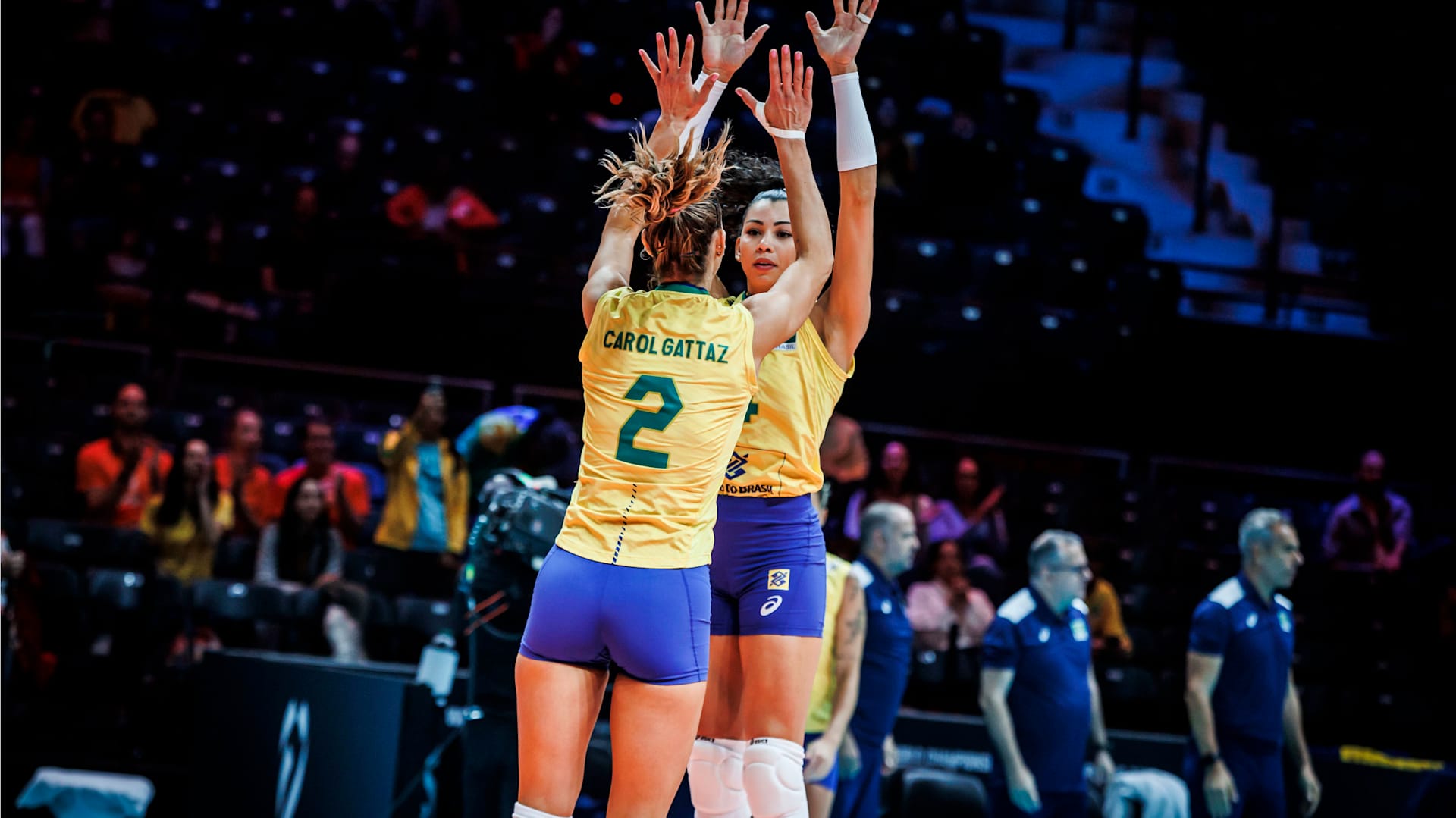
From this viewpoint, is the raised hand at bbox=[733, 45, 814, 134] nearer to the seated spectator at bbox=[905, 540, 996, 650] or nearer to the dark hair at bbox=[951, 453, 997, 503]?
the seated spectator at bbox=[905, 540, 996, 650]

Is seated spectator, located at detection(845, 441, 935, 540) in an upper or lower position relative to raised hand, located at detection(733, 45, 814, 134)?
lower

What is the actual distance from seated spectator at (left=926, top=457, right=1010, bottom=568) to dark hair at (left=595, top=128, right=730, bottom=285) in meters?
7.17

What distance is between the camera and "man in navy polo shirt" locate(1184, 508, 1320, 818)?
26.5 feet

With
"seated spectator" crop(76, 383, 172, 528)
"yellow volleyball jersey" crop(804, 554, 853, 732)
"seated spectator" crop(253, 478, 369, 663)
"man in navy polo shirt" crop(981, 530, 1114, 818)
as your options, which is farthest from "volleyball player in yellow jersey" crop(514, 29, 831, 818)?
"seated spectator" crop(76, 383, 172, 528)

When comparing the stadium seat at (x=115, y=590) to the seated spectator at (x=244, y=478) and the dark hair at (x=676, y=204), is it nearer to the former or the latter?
the seated spectator at (x=244, y=478)

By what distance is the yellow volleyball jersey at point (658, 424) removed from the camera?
3.54 m

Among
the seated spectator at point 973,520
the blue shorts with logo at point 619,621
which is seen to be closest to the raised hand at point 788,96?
the blue shorts with logo at point 619,621

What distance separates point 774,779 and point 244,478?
7445mm

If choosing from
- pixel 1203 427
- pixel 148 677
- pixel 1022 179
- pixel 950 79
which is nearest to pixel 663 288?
pixel 148 677

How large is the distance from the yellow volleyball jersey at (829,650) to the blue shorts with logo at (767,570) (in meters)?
3.23

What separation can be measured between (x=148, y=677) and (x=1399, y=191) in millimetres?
12270

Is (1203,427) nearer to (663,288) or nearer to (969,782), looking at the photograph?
(969,782)

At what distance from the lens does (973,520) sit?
37.1ft

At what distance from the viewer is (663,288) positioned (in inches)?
146
